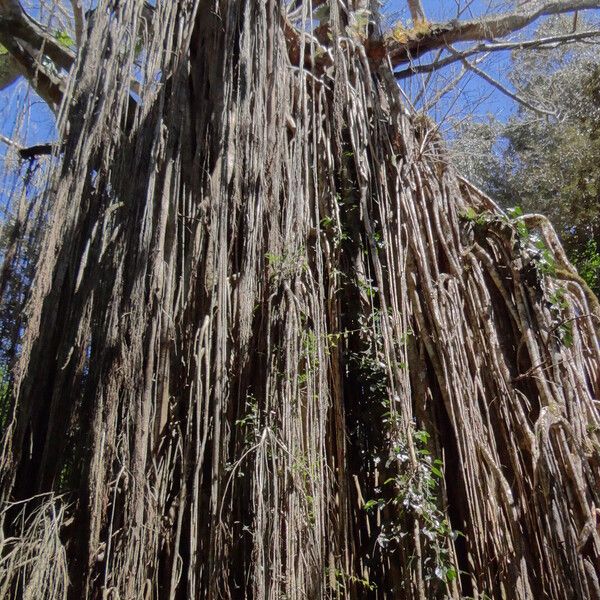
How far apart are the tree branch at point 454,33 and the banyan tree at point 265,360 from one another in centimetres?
85

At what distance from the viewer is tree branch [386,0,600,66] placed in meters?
4.52

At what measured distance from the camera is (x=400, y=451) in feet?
9.95

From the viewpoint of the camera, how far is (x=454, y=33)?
4.57m

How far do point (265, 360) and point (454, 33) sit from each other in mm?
2851

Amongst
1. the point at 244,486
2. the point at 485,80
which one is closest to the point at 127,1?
the point at 244,486

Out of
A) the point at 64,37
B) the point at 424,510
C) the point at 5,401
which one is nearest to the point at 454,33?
the point at 64,37

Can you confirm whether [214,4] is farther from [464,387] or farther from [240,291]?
[464,387]

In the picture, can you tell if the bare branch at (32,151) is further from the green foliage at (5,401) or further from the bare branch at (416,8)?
the bare branch at (416,8)

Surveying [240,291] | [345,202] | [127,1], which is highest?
[127,1]

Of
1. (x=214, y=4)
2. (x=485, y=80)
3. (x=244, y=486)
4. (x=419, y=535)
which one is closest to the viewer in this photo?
(x=244, y=486)

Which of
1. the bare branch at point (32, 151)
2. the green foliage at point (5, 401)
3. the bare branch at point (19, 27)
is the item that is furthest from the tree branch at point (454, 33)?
the green foliage at point (5, 401)

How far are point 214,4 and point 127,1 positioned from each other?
0.46 meters

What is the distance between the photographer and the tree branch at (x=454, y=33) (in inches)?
178

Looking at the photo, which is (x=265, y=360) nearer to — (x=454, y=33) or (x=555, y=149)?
(x=454, y=33)
